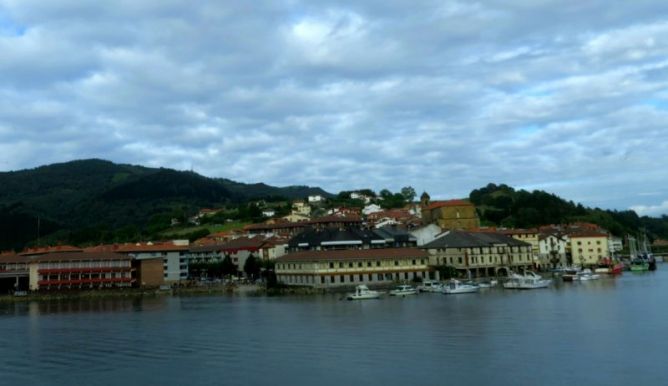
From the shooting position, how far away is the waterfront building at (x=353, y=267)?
53.2 m

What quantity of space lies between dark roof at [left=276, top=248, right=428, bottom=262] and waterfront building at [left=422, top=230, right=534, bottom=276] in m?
3.09

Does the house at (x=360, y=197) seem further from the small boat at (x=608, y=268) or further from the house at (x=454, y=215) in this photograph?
the small boat at (x=608, y=268)

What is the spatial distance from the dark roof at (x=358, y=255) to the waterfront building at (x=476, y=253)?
3087 millimetres

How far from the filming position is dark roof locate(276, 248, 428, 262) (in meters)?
53.8

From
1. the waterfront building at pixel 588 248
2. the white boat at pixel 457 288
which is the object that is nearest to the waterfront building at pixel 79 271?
the white boat at pixel 457 288

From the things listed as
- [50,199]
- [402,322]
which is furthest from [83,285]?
[50,199]

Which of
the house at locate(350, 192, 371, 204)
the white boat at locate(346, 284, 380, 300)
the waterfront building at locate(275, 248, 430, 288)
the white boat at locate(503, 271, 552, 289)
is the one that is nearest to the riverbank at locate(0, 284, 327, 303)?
the waterfront building at locate(275, 248, 430, 288)

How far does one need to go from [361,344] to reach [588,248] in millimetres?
64861

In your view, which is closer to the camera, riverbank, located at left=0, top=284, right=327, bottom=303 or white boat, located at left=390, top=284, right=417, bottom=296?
white boat, located at left=390, top=284, right=417, bottom=296

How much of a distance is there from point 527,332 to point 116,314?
26.1 metres

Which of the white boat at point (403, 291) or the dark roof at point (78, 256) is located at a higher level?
the dark roof at point (78, 256)

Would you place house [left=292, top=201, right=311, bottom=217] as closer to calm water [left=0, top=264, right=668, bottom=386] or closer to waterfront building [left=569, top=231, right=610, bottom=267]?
waterfront building [left=569, top=231, right=610, bottom=267]

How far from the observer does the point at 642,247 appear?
10794cm

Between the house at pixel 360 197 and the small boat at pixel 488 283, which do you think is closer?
the small boat at pixel 488 283
